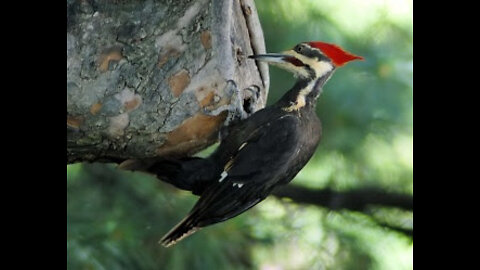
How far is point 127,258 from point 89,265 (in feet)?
0.39

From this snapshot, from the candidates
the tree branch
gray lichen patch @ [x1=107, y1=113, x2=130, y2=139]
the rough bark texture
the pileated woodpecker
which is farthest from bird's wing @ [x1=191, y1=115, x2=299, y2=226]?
the tree branch

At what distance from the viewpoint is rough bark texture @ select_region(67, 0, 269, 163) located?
177 cm

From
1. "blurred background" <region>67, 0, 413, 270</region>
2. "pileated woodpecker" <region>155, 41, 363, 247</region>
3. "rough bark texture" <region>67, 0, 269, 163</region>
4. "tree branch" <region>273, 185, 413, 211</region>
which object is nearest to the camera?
"rough bark texture" <region>67, 0, 269, 163</region>

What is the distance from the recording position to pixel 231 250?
2740 mm

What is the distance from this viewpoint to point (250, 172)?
188cm

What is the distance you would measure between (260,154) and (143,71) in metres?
0.31

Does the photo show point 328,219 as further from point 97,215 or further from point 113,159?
point 113,159

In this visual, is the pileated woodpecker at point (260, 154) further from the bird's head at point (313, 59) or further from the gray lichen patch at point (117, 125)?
the gray lichen patch at point (117, 125)

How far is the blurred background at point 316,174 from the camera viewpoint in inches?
103

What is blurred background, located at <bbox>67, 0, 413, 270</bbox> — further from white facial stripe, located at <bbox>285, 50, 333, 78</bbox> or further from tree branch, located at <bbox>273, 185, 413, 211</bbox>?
white facial stripe, located at <bbox>285, 50, 333, 78</bbox>

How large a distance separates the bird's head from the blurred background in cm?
65

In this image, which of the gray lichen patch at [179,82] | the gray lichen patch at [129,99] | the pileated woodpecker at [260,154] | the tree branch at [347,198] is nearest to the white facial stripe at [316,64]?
the pileated woodpecker at [260,154]

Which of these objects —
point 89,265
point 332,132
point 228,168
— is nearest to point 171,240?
point 228,168

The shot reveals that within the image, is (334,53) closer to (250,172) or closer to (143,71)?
(250,172)
